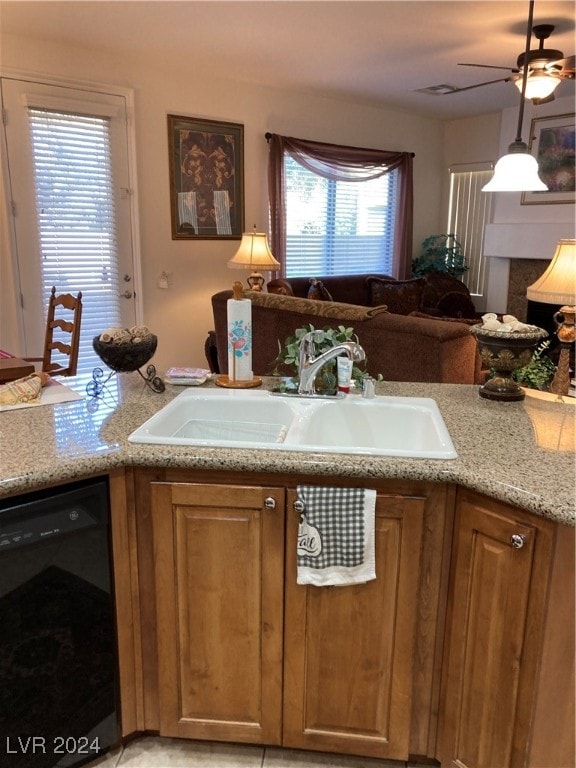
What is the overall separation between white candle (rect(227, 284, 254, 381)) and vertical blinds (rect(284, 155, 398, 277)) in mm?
3679

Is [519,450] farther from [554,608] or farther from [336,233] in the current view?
[336,233]

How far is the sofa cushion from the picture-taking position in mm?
3371

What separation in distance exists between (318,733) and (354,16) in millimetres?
3509

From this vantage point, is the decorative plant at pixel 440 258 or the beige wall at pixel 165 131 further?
the decorative plant at pixel 440 258

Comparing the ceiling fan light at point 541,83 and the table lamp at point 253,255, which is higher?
the ceiling fan light at point 541,83

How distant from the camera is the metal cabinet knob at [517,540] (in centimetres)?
132

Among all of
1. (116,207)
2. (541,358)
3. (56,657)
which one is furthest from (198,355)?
(56,657)

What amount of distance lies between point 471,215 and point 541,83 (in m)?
3.08

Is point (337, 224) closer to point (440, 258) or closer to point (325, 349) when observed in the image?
point (440, 258)

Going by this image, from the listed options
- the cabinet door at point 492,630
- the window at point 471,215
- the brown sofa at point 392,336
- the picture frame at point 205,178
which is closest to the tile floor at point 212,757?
the cabinet door at point 492,630

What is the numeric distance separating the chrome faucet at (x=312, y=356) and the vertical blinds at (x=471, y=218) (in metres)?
5.12

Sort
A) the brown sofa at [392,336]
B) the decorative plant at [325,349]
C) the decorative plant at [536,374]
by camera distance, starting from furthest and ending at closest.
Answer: the brown sofa at [392,336], the decorative plant at [536,374], the decorative plant at [325,349]

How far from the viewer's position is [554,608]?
1312mm

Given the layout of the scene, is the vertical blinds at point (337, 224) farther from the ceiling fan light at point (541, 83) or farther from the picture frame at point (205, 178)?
the ceiling fan light at point (541, 83)
